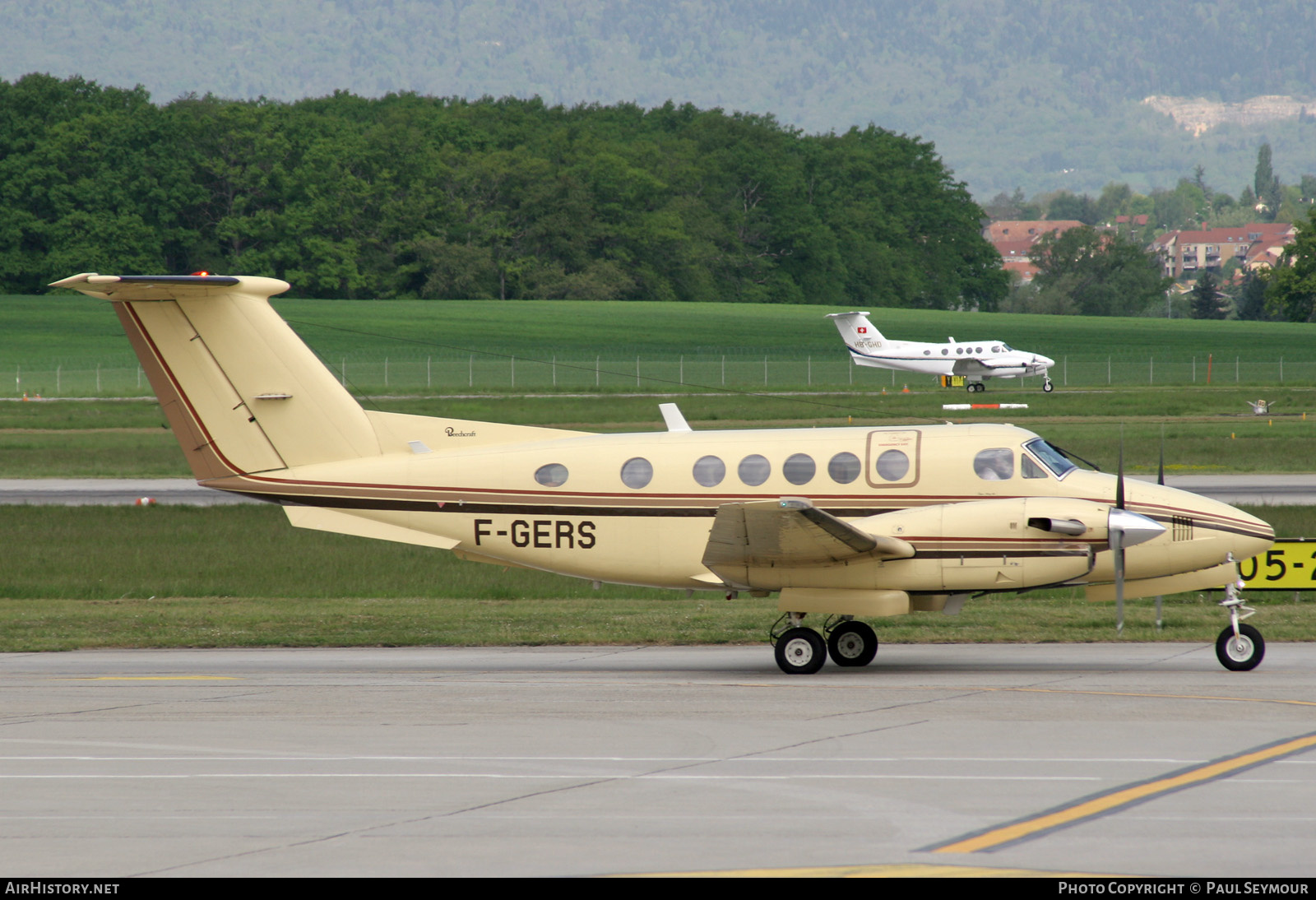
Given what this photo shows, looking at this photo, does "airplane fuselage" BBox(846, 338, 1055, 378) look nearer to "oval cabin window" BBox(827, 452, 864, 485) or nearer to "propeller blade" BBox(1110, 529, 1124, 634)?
"oval cabin window" BBox(827, 452, 864, 485)

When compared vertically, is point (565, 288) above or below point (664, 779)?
above

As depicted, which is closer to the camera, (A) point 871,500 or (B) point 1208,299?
(A) point 871,500

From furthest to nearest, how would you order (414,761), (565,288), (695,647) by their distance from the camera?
1. (565,288)
2. (695,647)
3. (414,761)

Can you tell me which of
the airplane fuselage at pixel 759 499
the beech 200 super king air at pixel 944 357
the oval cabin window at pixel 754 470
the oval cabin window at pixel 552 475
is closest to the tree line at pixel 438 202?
the beech 200 super king air at pixel 944 357

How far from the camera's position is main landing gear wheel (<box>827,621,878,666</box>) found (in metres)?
17.1

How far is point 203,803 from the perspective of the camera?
33.0 ft

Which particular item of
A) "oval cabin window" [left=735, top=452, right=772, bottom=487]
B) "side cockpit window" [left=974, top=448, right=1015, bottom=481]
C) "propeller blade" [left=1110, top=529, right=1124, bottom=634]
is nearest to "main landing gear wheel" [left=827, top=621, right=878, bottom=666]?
"oval cabin window" [left=735, top=452, right=772, bottom=487]

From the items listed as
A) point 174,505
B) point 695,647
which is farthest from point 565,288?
point 695,647

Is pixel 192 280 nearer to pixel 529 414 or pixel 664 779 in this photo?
pixel 664 779

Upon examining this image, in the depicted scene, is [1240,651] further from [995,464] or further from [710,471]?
[710,471]

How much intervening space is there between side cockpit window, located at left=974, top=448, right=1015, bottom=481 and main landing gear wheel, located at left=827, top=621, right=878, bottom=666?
2.36 metres

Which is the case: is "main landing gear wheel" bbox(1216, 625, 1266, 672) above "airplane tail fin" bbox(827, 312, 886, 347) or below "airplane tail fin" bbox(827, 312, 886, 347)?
below

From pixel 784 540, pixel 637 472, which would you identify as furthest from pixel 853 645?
pixel 637 472

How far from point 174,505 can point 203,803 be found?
2846cm
